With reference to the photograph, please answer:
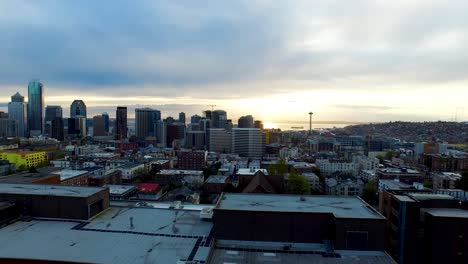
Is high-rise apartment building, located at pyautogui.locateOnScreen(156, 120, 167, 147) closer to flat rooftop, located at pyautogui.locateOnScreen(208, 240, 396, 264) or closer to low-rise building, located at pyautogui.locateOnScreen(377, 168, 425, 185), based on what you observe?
low-rise building, located at pyautogui.locateOnScreen(377, 168, 425, 185)

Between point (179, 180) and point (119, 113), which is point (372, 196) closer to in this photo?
point (179, 180)

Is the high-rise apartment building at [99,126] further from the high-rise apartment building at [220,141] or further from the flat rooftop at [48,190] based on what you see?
the flat rooftop at [48,190]

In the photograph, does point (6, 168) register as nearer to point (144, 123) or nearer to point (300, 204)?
point (300, 204)

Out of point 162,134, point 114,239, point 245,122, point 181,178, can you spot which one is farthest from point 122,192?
point 245,122

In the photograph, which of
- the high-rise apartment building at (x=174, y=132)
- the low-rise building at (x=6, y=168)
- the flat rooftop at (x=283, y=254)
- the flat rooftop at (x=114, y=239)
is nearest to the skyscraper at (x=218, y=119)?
the high-rise apartment building at (x=174, y=132)

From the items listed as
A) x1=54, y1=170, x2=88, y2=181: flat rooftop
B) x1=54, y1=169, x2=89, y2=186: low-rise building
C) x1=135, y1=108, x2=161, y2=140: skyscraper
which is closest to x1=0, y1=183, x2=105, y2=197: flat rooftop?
x1=54, y1=169, x2=89, y2=186: low-rise building

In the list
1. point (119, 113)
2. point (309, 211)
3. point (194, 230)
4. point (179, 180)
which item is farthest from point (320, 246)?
point (119, 113)
